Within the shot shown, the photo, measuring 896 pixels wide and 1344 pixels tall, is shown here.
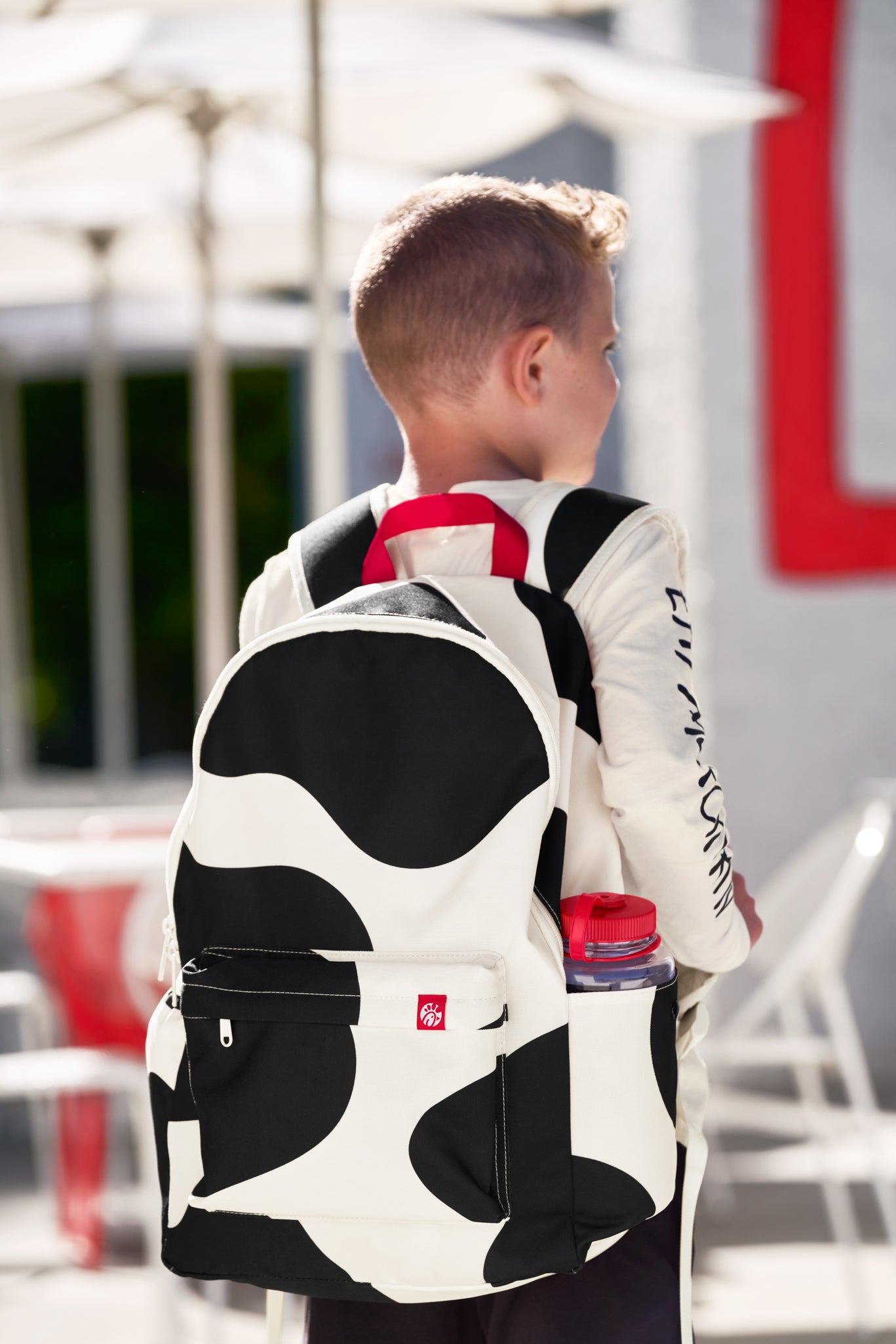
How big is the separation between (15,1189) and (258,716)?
2.78 m

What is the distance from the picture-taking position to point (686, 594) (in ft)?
3.62

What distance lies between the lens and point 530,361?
3.55ft

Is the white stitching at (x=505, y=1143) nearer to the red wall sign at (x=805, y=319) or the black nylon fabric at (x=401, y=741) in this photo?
the black nylon fabric at (x=401, y=741)

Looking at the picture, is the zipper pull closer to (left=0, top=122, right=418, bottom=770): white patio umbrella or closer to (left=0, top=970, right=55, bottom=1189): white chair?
(left=0, top=970, right=55, bottom=1189): white chair

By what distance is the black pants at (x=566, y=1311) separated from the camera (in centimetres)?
101

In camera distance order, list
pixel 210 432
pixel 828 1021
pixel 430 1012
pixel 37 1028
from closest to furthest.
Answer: pixel 430 1012
pixel 828 1021
pixel 37 1028
pixel 210 432

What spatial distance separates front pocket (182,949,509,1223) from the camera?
0.95 m

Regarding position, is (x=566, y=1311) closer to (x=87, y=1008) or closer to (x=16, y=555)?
(x=87, y=1008)

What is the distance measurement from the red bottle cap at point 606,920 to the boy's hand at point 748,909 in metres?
0.16

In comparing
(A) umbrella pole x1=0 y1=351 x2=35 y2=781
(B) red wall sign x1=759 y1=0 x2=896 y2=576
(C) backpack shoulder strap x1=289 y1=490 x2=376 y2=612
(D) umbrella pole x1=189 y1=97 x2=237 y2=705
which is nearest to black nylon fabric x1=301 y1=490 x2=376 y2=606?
(C) backpack shoulder strap x1=289 y1=490 x2=376 y2=612

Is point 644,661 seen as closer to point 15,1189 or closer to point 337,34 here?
point 337,34

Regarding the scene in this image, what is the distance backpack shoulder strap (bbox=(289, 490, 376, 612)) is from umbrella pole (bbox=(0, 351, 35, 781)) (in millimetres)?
6317

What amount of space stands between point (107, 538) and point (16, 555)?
7.76 ft

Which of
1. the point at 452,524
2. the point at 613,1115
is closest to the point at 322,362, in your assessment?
the point at 452,524
